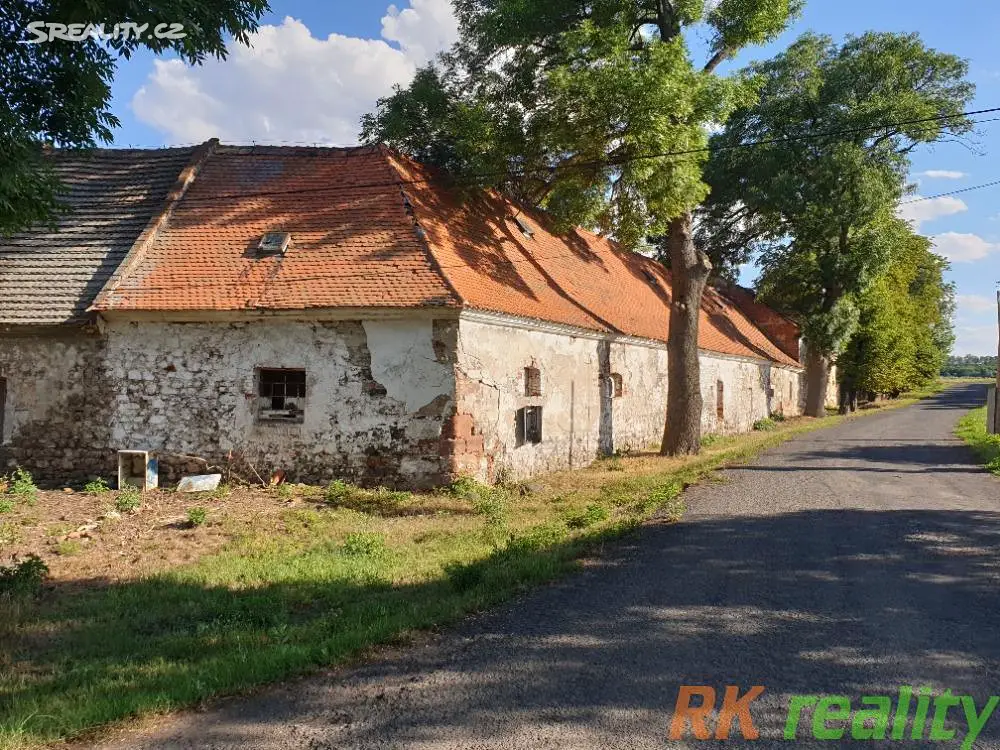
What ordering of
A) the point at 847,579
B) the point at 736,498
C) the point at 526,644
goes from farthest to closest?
the point at 736,498 → the point at 847,579 → the point at 526,644

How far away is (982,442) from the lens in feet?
61.4

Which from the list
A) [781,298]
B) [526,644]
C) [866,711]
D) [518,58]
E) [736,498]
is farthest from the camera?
[781,298]

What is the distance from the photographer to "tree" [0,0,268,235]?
5656mm

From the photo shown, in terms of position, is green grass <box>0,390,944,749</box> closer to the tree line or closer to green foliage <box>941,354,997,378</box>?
the tree line

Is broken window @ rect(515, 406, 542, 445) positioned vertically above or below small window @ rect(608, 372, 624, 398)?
below

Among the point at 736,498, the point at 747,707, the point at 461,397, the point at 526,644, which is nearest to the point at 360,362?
the point at 461,397

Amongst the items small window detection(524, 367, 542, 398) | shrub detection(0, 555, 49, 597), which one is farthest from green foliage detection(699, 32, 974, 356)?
shrub detection(0, 555, 49, 597)

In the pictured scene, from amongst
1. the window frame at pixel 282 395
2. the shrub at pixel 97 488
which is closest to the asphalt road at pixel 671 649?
the window frame at pixel 282 395

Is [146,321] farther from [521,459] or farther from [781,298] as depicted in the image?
[781,298]

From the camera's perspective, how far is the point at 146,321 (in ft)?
40.9

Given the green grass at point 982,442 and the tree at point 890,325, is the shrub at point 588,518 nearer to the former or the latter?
the green grass at point 982,442

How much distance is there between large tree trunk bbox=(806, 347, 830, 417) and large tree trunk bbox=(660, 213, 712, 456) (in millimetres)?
19005

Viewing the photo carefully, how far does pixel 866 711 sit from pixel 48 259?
14495 mm

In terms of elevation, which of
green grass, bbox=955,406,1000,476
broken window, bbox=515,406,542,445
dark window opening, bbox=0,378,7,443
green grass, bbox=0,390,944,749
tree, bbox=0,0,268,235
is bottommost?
green grass, bbox=0,390,944,749
